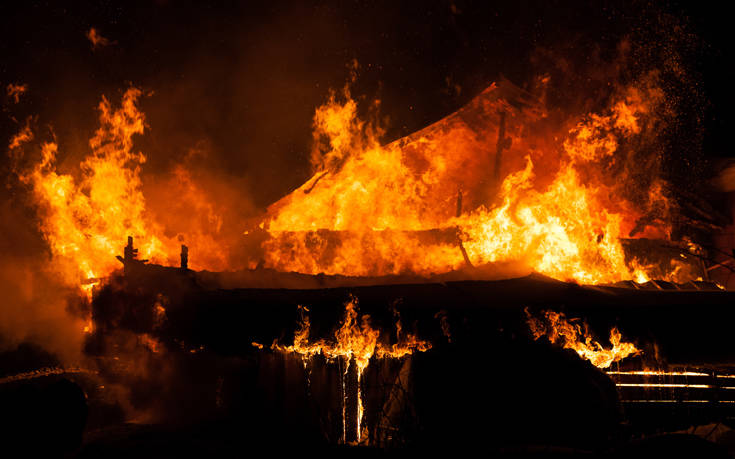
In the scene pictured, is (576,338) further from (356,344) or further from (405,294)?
(356,344)

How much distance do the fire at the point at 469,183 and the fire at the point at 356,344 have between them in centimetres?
452

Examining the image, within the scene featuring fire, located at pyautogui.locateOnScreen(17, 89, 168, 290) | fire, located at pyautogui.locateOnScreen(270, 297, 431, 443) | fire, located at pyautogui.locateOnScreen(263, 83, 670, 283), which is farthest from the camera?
fire, located at pyautogui.locateOnScreen(17, 89, 168, 290)

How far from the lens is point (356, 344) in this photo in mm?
7582

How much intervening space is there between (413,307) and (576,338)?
2.34 metres

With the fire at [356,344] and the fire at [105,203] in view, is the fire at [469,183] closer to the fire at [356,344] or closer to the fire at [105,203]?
the fire at [105,203]

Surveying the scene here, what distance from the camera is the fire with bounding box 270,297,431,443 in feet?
24.5

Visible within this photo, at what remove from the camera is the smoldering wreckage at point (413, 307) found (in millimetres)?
6168

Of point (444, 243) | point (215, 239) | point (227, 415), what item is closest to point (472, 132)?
point (444, 243)

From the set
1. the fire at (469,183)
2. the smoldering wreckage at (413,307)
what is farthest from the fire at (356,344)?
the fire at (469,183)

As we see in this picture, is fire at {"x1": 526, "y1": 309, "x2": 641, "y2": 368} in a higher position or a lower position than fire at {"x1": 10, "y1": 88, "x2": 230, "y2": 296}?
lower

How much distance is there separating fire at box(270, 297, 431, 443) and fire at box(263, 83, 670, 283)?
4523mm

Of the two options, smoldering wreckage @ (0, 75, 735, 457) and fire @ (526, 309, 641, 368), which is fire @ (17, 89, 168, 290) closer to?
smoldering wreckage @ (0, 75, 735, 457)

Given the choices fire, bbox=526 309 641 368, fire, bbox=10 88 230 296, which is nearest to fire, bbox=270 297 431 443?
fire, bbox=526 309 641 368

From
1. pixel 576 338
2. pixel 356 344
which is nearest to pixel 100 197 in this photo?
pixel 356 344
